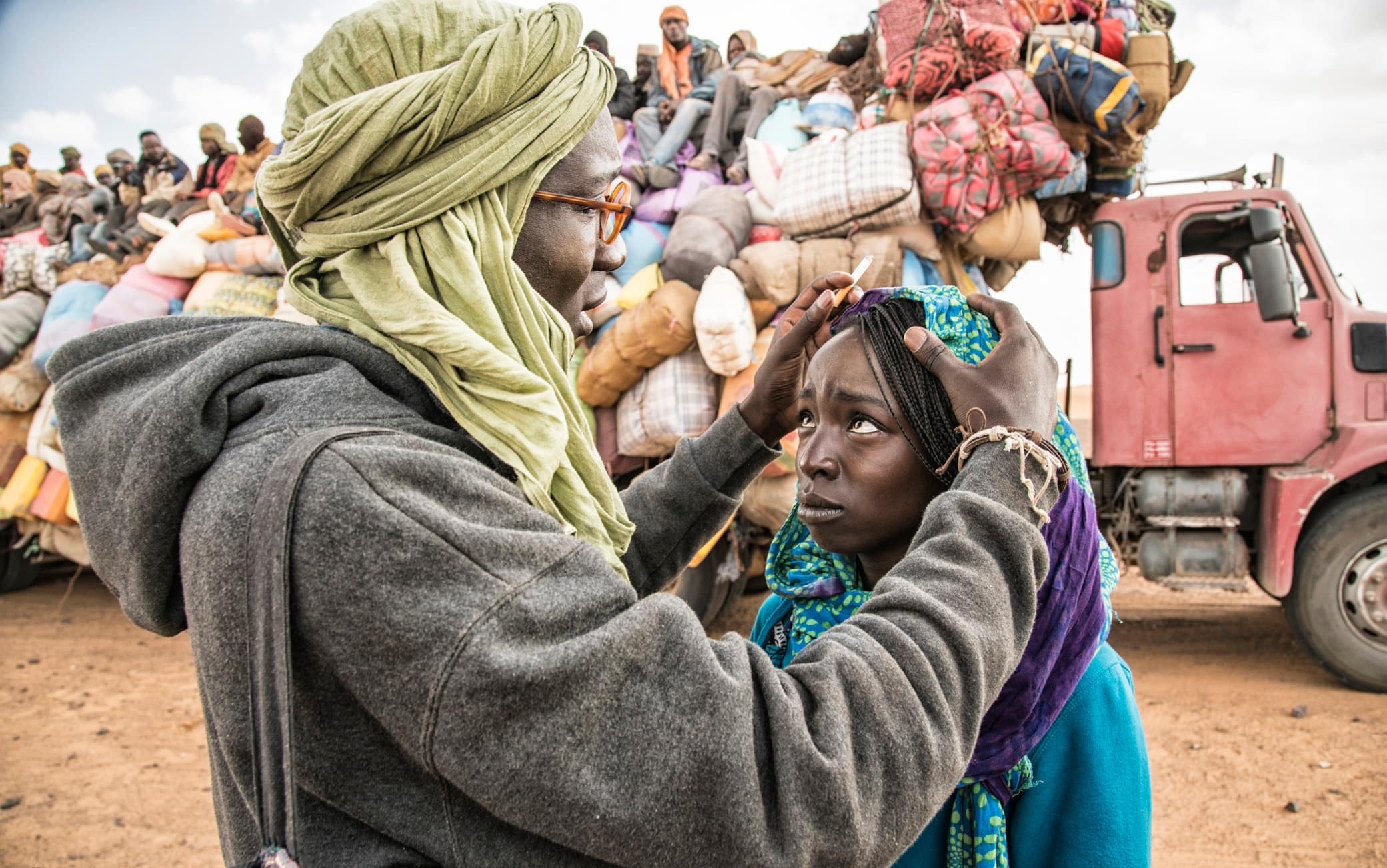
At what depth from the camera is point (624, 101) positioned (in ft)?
28.0

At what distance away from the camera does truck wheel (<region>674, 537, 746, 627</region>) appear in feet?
19.7

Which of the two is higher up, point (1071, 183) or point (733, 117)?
point (733, 117)

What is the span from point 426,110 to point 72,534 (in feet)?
27.0

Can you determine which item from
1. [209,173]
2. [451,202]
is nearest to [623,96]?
[209,173]

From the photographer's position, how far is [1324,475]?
16.1 feet

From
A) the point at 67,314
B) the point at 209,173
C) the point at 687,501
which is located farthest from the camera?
the point at 209,173

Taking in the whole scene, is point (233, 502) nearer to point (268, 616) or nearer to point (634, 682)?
point (268, 616)

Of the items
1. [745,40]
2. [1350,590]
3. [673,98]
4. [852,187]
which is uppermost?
[745,40]

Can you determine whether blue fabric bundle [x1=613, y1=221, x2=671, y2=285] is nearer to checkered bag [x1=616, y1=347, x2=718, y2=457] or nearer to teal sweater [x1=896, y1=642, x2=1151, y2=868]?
checkered bag [x1=616, y1=347, x2=718, y2=457]

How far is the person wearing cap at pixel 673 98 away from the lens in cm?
625

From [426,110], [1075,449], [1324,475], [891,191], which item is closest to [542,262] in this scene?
[426,110]

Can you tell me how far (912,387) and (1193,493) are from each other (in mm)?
4441

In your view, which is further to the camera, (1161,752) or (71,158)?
(71,158)

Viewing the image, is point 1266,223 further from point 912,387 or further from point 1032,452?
point 1032,452
